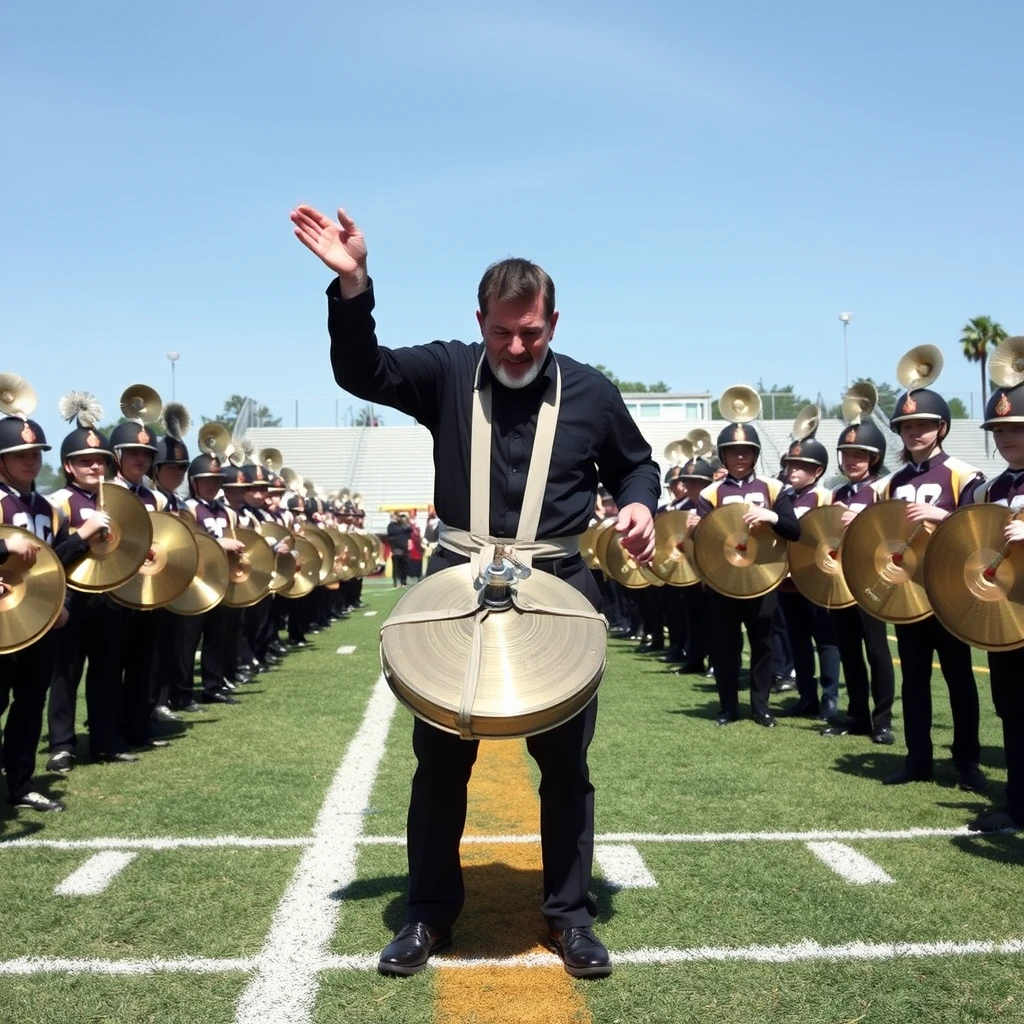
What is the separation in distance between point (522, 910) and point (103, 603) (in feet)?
15.5

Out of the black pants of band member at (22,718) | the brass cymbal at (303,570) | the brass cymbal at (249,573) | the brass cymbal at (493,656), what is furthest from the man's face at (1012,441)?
the brass cymbal at (303,570)

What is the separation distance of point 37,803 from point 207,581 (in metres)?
3.59

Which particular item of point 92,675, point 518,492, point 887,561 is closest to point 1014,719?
point 887,561

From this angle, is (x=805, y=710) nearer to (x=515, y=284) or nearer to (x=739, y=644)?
(x=739, y=644)

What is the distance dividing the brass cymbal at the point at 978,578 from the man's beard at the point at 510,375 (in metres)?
A: 2.76

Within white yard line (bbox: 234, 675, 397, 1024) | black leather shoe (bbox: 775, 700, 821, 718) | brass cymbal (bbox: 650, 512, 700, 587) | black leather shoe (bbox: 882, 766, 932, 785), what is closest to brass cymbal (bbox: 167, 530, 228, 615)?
white yard line (bbox: 234, 675, 397, 1024)

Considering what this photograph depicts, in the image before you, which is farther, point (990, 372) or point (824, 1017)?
point (990, 372)

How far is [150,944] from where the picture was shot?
14.2ft

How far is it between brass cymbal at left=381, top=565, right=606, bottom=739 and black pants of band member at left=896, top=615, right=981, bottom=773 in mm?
3969

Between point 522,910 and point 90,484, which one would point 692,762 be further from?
point 90,484

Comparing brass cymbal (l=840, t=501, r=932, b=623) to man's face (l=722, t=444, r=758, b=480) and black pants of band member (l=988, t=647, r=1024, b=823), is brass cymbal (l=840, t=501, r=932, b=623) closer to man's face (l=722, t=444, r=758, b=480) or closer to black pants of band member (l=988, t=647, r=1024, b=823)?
black pants of band member (l=988, t=647, r=1024, b=823)

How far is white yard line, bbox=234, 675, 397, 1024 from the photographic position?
12.3 feet

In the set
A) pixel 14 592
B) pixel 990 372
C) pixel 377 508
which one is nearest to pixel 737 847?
pixel 990 372

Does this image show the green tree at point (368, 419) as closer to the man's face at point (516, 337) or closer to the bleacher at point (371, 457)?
the bleacher at point (371, 457)
